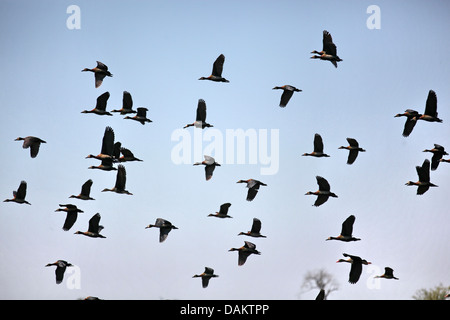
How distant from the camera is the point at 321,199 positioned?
132 ft

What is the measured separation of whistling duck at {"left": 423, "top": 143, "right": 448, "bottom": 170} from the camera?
40.7 metres

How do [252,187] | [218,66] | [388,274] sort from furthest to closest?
[252,187] → [218,66] → [388,274]

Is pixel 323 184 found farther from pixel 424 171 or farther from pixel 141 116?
pixel 141 116

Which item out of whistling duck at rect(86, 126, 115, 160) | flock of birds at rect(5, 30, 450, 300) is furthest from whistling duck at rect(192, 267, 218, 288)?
whistling duck at rect(86, 126, 115, 160)

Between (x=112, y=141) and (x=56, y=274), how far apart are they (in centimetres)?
660

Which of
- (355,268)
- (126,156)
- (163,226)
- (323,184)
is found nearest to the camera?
(355,268)

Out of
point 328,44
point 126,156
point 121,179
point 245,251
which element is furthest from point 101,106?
point 328,44

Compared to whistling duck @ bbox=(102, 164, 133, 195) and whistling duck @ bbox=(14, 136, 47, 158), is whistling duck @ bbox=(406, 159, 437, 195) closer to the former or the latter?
whistling duck @ bbox=(102, 164, 133, 195)

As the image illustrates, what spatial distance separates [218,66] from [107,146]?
568 centimetres

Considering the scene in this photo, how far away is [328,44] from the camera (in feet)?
127

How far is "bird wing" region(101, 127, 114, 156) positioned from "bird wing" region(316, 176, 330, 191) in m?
8.72
